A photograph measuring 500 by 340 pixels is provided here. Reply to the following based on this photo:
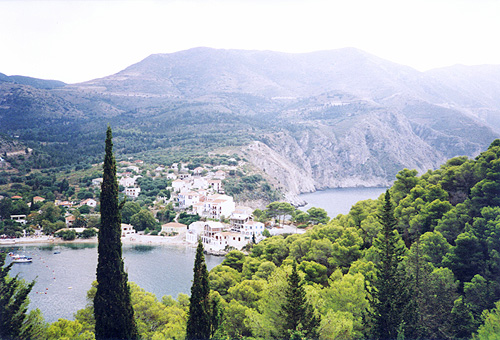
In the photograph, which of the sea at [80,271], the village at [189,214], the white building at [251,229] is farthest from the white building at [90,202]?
the white building at [251,229]

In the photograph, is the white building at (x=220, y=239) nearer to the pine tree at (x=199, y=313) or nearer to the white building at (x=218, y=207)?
the white building at (x=218, y=207)

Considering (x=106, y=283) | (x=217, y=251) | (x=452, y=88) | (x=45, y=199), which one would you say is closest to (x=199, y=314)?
(x=106, y=283)

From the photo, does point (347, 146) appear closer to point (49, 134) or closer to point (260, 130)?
point (260, 130)

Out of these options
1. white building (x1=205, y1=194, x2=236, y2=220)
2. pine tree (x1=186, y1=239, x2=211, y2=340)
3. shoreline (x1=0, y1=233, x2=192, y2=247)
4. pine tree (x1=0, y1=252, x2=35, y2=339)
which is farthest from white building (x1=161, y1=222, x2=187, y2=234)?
pine tree (x1=186, y1=239, x2=211, y2=340)

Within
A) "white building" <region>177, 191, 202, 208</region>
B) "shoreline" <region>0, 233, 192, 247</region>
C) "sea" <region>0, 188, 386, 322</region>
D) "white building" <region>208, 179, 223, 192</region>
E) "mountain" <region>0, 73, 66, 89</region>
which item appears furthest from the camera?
"mountain" <region>0, 73, 66, 89</region>

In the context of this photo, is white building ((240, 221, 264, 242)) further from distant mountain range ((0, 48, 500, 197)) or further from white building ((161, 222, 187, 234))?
distant mountain range ((0, 48, 500, 197))

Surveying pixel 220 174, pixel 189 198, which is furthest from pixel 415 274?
pixel 220 174
